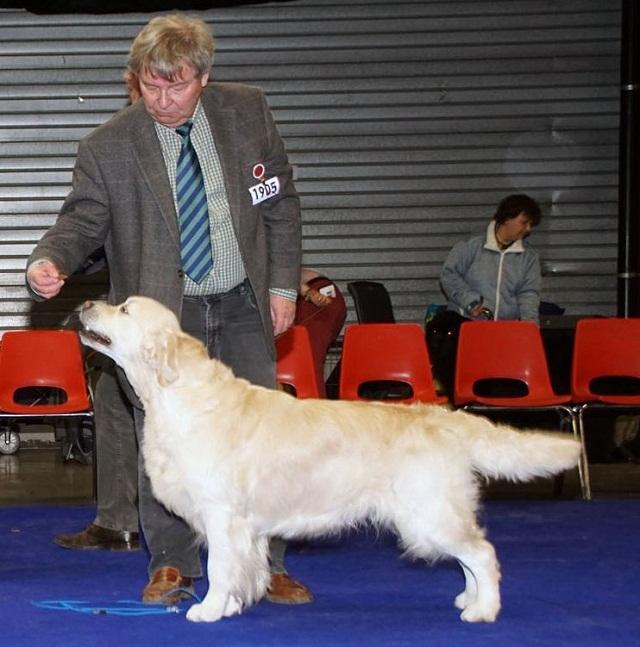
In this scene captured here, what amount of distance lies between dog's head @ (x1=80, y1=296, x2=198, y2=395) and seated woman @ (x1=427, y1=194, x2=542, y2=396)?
14.6 feet

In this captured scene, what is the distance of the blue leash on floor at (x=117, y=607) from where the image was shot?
12.9 feet

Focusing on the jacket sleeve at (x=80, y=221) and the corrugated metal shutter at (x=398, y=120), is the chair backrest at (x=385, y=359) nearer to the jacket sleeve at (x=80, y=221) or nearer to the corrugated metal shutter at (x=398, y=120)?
the corrugated metal shutter at (x=398, y=120)

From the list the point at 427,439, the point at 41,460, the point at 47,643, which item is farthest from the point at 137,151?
the point at 41,460

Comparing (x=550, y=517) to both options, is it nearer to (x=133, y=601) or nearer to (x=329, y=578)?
(x=329, y=578)

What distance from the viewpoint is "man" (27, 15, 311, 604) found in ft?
13.0

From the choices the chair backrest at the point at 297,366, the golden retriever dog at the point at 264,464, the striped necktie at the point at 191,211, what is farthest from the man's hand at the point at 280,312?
the chair backrest at the point at 297,366

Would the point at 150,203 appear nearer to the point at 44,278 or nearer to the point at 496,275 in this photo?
the point at 44,278

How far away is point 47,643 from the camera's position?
3547 mm

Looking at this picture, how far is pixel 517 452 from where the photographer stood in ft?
12.7

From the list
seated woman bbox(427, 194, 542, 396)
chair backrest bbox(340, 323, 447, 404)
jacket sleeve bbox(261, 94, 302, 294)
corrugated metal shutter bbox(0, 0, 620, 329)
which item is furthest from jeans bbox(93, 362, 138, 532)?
corrugated metal shutter bbox(0, 0, 620, 329)

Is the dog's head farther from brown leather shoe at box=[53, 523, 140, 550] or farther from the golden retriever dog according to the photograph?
brown leather shoe at box=[53, 523, 140, 550]

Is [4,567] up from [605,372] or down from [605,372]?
down

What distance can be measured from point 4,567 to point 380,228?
5723mm

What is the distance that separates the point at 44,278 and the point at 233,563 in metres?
1.13
